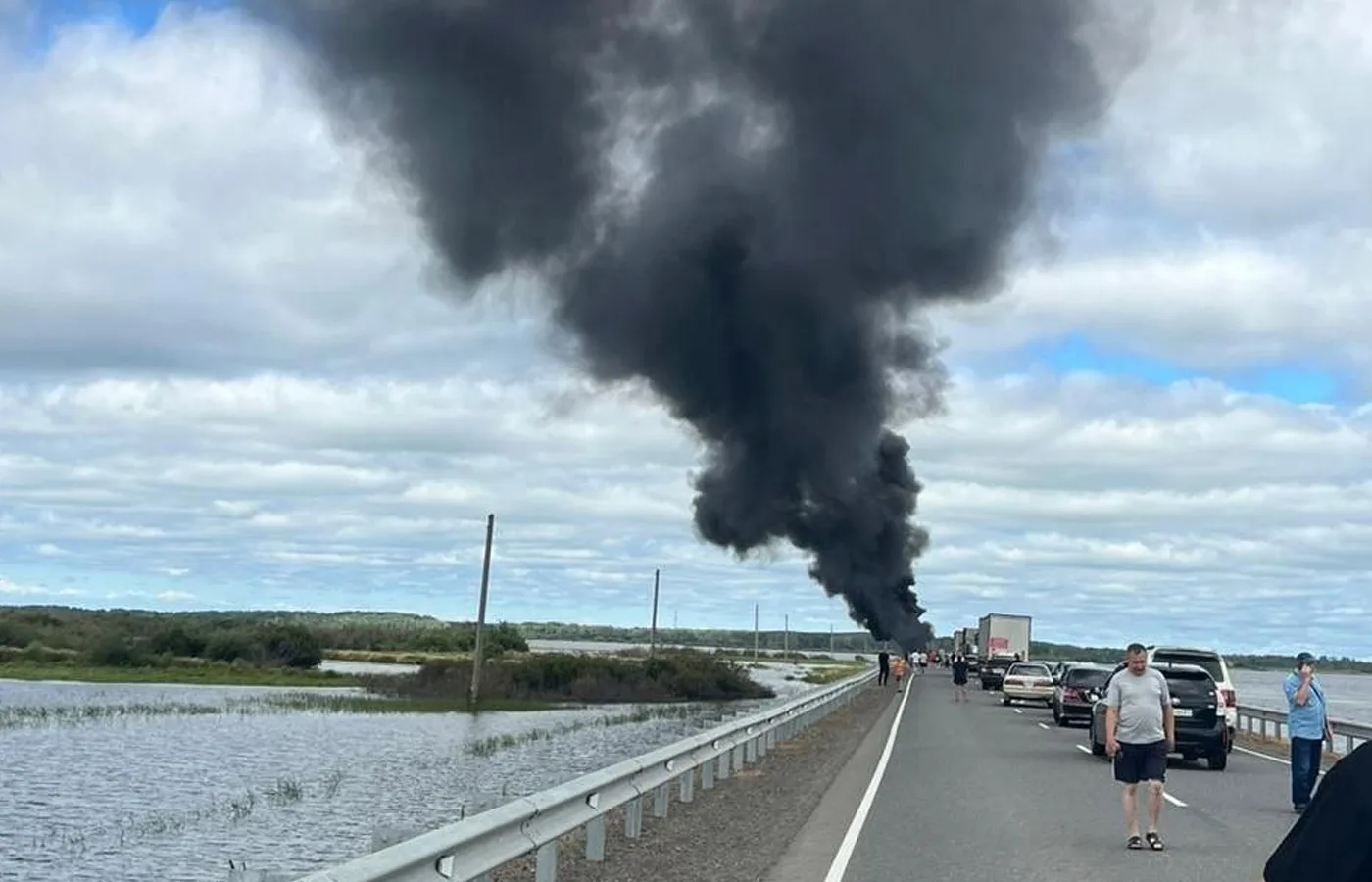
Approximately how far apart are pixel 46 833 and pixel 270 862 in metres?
4.62

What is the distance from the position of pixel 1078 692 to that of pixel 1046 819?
1988 centimetres

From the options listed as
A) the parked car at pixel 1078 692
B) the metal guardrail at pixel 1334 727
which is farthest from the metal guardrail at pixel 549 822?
the parked car at pixel 1078 692

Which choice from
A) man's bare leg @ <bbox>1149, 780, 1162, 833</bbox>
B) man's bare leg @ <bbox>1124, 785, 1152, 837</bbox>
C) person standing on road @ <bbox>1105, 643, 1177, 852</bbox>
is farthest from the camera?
person standing on road @ <bbox>1105, 643, 1177, 852</bbox>

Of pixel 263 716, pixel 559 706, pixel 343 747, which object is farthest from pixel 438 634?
pixel 343 747

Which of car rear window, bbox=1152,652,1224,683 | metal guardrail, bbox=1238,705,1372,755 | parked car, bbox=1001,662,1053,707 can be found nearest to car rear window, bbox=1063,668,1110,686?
metal guardrail, bbox=1238,705,1372,755

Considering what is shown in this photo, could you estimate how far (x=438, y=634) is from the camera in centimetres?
14262

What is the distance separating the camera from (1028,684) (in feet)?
162

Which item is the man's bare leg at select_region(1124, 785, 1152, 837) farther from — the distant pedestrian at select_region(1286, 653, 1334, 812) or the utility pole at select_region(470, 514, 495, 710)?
the utility pole at select_region(470, 514, 495, 710)

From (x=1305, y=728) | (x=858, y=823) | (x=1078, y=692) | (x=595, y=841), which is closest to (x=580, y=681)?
(x=1078, y=692)

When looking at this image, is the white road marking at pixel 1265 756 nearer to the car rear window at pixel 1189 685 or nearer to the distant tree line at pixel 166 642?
the car rear window at pixel 1189 685

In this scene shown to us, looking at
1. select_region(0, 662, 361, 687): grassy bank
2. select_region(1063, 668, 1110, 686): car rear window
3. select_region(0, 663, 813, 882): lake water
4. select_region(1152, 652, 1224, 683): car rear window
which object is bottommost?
select_region(0, 663, 813, 882): lake water

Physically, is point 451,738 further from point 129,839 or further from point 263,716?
point 129,839

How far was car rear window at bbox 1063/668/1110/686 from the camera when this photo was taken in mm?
35375

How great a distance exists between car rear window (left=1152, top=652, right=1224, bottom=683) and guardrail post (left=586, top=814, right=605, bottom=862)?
19091mm
